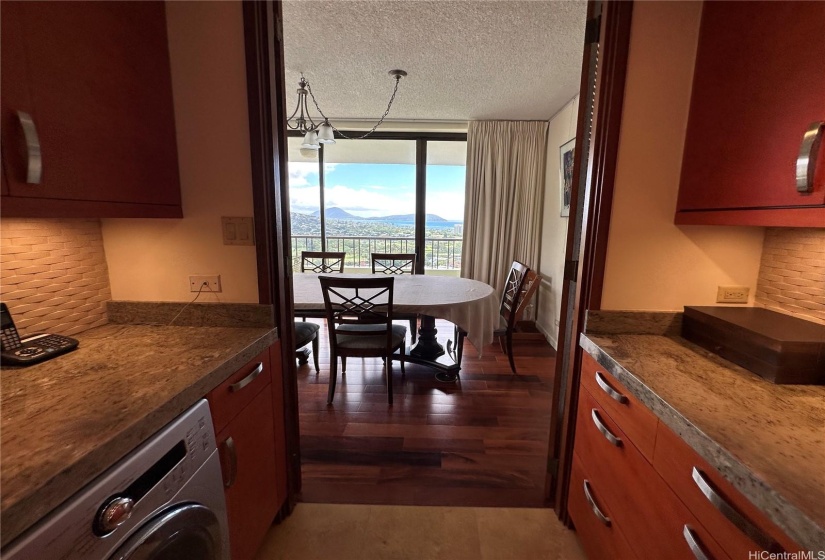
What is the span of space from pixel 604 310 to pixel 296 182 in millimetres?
4375

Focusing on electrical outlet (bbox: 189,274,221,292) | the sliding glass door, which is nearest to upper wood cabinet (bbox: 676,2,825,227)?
electrical outlet (bbox: 189,274,221,292)

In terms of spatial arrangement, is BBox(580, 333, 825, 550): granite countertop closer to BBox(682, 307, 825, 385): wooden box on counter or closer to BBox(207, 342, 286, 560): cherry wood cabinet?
BBox(682, 307, 825, 385): wooden box on counter

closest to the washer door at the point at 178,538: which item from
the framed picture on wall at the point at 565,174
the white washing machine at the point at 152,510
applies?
the white washing machine at the point at 152,510

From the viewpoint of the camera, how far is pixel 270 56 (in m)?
1.28

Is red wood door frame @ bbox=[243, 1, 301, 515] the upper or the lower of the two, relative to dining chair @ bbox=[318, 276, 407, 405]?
upper

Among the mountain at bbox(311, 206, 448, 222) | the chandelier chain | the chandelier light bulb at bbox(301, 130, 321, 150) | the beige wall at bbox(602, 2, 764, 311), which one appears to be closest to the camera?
the beige wall at bbox(602, 2, 764, 311)

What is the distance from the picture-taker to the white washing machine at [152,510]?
59 cm

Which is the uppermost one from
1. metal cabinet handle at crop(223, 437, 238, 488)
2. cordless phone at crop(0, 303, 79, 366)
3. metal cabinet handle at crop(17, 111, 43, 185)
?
metal cabinet handle at crop(17, 111, 43, 185)

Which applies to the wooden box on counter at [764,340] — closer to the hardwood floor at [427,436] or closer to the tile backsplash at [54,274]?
the hardwood floor at [427,436]

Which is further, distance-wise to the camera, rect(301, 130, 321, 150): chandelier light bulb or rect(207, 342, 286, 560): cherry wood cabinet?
rect(301, 130, 321, 150): chandelier light bulb

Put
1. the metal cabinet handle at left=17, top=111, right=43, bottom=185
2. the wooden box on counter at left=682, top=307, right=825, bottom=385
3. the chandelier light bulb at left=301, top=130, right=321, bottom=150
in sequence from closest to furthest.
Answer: the metal cabinet handle at left=17, top=111, right=43, bottom=185 → the wooden box on counter at left=682, top=307, right=825, bottom=385 → the chandelier light bulb at left=301, top=130, right=321, bottom=150

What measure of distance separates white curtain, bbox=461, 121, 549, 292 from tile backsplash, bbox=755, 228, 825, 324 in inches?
117

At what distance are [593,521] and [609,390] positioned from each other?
53 cm

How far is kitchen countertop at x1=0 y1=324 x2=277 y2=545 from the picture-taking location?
1.91 ft
